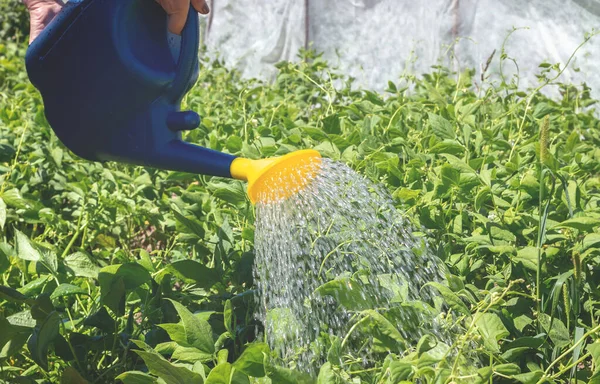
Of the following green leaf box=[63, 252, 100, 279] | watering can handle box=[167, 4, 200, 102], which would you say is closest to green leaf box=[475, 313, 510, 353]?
watering can handle box=[167, 4, 200, 102]

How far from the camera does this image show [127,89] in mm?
1517

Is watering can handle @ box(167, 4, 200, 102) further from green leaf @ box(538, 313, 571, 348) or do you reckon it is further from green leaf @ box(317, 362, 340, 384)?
green leaf @ box(538, 313, 571, 348)

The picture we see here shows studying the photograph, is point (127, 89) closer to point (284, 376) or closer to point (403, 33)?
point (284, 376)

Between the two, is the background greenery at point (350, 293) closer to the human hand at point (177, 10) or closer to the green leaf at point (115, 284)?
the green leaf at point (115, 284)

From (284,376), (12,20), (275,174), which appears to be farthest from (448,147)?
(12,20)

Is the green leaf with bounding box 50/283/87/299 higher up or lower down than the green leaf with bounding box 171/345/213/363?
lower down

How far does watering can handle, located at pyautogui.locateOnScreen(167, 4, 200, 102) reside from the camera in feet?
5.01

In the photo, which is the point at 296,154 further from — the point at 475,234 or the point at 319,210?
the point at 475,234

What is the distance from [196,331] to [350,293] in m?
0.29

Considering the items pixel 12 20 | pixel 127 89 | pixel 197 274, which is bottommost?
pixel 12 20

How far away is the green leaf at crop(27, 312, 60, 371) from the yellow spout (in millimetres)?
448

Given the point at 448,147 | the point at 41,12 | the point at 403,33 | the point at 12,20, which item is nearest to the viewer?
the point at 41,12

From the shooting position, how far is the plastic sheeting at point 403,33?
478 centimetres

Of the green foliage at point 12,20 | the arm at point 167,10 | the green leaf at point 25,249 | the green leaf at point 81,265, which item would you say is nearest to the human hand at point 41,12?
the arm at point 167,10
